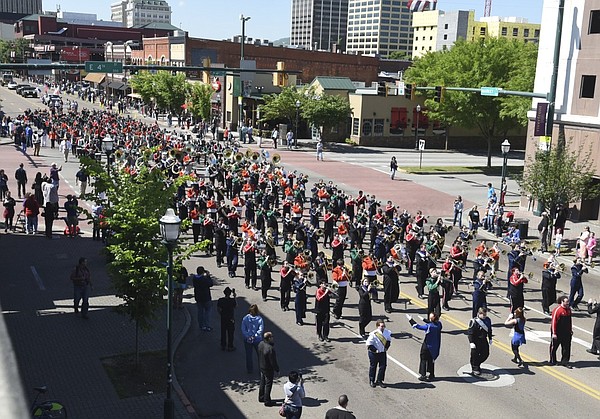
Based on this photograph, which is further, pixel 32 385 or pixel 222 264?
pixel 222 264

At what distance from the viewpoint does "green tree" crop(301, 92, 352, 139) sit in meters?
56.2

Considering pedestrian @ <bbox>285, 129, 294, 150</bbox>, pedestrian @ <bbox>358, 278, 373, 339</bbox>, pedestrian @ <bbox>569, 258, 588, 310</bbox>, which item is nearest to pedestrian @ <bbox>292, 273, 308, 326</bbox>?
pedestrian @ <bbox>358, 278, 373, 339</bbox>

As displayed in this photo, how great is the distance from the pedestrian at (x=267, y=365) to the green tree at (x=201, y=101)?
54274mm

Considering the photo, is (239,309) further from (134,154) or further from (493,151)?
(493,151)

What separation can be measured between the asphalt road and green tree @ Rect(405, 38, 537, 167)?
3072cm

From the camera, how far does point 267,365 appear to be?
1216cm

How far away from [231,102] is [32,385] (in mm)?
56752

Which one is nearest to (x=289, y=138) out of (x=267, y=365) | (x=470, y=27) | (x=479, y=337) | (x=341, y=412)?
(x=479, y=337)

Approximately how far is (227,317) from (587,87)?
23591 mm

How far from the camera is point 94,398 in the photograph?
40.0 ft

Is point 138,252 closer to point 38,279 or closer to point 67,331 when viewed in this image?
point 67,331

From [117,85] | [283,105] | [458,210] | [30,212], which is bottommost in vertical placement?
[458,210]

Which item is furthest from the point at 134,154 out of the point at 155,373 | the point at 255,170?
the point at 155,373

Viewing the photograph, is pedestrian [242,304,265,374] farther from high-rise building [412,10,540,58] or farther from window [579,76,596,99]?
high-rise building [412,10,540,58]
